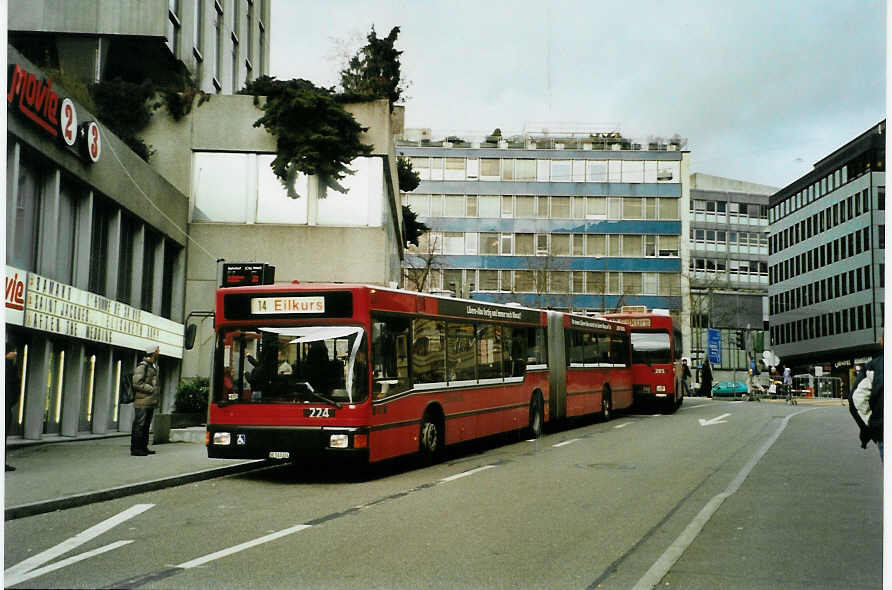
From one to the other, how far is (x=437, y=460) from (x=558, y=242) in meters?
50.2

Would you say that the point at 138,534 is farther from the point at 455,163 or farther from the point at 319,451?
the point at 455,163

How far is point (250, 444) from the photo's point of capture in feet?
43.3

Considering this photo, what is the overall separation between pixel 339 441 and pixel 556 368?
33.6 feet

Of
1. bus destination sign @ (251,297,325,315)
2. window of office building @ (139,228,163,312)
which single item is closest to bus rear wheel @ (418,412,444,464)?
bus destination sign @ (251,297,325,315)

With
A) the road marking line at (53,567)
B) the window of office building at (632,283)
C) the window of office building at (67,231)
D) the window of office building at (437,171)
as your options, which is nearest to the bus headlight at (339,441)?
the road marking line at (53,567)

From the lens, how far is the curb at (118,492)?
33.7ft

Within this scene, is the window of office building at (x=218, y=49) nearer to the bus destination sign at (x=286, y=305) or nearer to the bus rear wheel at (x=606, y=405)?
the bus destination sign at (x=286, y=305)

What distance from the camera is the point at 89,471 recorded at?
13.7 meters

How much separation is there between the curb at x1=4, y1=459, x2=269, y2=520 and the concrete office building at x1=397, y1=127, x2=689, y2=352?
117 ft

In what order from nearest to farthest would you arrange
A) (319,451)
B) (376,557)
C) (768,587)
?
(768,587), (376,557), (319,451)

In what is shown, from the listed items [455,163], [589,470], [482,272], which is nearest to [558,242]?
[482,272]

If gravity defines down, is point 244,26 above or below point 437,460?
above

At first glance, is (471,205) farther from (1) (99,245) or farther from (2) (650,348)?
(1) (99,245)

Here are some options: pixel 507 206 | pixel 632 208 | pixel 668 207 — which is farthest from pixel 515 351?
pixel 668 207
